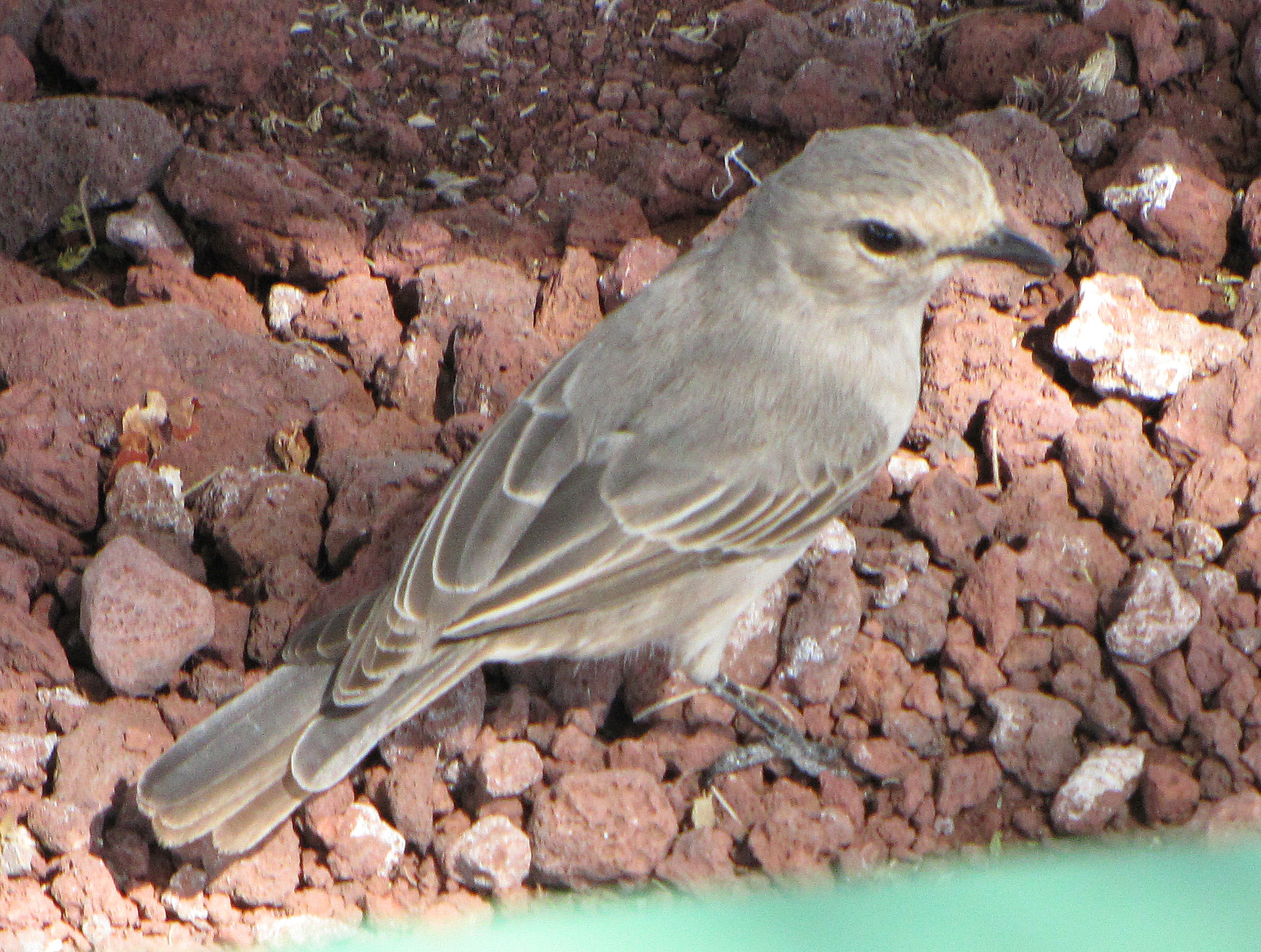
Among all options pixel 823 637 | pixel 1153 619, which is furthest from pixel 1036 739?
pixel 823 637

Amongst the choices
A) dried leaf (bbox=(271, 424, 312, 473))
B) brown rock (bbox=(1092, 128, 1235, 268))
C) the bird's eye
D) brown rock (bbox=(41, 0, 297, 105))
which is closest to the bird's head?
the bird's eye

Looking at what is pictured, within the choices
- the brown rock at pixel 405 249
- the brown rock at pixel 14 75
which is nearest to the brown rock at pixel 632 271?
the brown rock at pixel 405 249

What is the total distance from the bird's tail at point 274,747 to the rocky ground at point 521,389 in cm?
19

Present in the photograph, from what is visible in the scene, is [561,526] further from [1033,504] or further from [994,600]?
[1033,504]

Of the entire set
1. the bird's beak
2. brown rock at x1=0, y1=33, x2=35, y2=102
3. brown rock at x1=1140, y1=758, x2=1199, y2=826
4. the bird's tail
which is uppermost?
brown rock at x1=0, y1=33, x2=35, y2=102

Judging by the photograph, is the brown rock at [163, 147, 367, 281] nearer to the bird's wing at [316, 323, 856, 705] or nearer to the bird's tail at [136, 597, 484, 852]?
the bird's wing at [316, 323, 856, 705]

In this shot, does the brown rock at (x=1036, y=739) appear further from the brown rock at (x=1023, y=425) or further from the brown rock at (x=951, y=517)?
the brown rock at (x=1023, y=425)

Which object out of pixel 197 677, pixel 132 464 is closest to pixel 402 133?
pixel 132 464

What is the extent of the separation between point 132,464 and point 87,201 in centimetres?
129

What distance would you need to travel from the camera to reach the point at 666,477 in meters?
3.53

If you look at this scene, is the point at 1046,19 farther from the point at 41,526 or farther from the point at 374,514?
the point at 41,526

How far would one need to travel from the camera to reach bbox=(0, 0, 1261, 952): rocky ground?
3357 mm

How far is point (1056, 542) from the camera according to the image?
3.83 m

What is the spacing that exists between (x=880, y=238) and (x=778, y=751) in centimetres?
130
